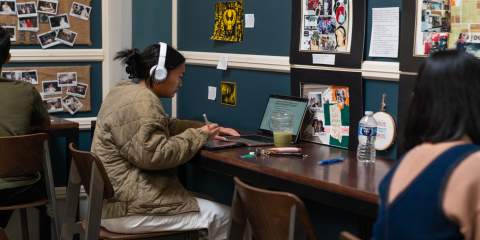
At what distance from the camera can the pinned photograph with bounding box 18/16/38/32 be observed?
4137 millimetres

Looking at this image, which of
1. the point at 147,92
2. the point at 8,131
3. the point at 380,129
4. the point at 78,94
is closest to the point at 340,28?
the point at 380,129

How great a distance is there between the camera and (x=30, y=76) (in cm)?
419

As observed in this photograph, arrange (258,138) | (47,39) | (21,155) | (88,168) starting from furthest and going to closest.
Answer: (47,39), (258,138), (21,155), (88,168)

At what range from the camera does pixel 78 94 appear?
4.33 metres

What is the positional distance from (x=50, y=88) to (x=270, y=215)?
2533 mm

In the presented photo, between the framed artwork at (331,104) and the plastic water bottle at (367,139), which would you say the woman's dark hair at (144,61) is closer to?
the framed artwork at (331,104)

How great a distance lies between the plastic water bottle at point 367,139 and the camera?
2.79 m

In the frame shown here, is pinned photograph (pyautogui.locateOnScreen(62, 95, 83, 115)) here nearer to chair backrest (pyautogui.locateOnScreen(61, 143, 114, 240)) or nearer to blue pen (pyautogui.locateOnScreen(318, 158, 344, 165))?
chair backrest (pyautogui.locateOnScreen(61, 143, 114, 240))

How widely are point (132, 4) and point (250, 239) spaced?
7.19ft

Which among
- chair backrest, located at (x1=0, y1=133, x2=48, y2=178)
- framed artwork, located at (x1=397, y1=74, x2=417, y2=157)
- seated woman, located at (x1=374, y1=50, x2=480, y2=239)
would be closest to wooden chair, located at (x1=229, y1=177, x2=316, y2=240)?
seated woman, located at (x1=374, y1=50, x2=480, y2=239)

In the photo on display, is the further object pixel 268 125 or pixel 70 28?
pixel 70 28

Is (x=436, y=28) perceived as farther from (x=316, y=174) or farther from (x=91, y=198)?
(x=91, y=198)

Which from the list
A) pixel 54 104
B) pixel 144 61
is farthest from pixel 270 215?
pixel 54 104

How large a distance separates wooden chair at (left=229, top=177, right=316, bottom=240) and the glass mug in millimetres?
837
